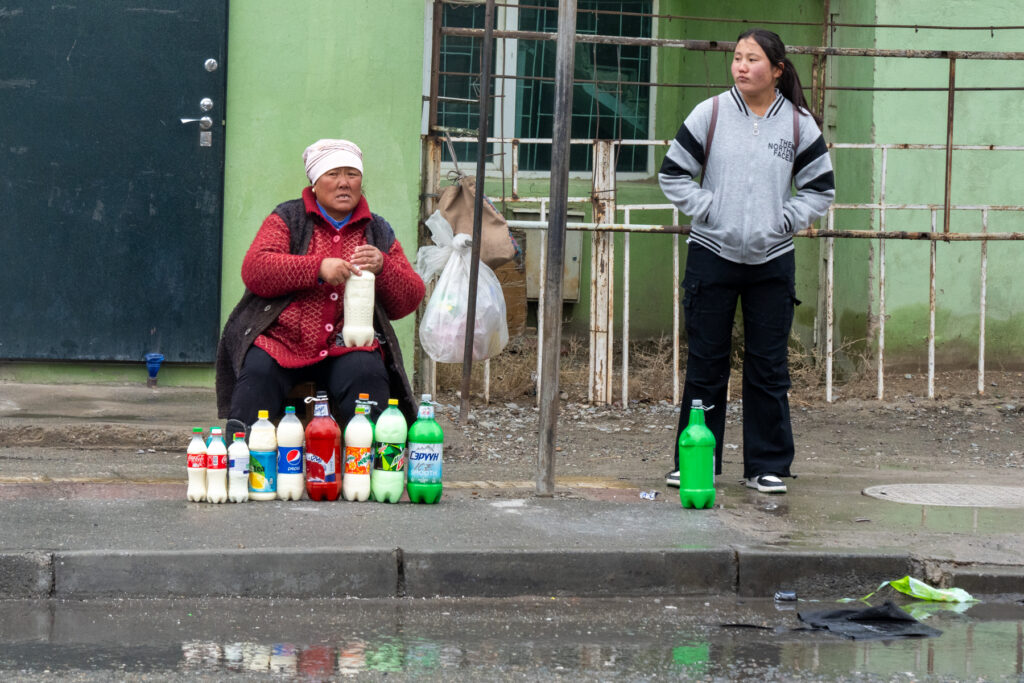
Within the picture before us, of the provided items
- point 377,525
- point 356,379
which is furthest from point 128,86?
point 377,525

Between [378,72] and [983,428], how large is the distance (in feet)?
13.5

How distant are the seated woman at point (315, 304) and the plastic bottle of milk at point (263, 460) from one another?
13cm

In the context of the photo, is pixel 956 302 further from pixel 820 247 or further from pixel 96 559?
pixel 96 559

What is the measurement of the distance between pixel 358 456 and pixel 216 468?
53 centimetres

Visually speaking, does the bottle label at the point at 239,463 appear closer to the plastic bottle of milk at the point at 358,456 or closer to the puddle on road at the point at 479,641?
the plastic bottle of milk at the point at 358,456

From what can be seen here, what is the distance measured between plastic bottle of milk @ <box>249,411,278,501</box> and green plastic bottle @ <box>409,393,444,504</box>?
52 centimetres

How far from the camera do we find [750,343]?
590 cm

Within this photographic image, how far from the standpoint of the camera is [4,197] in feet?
24.6

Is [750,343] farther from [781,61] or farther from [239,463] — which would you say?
[239,463]

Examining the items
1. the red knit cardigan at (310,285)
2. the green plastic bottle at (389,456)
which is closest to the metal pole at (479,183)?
the red knit cardigan at (310,285)

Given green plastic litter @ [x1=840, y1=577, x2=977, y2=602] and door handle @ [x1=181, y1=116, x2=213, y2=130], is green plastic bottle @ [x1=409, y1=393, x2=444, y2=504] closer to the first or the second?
green plastic litter @ [x1=840, y1=577, x2=977, y2=602]

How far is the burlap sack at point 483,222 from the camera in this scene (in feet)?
24.6

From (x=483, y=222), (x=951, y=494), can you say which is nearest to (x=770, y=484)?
(x=951, y=494)

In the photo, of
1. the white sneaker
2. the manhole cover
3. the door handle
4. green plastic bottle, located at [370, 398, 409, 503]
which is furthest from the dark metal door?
the manhole cover
